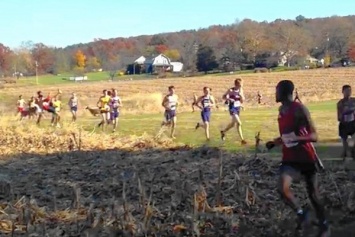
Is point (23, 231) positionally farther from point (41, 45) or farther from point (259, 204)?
point (41, 45)

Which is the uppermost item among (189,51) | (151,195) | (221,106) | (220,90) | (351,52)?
(189,51)

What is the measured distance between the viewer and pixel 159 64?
432 ft

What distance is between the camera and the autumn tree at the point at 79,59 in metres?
137

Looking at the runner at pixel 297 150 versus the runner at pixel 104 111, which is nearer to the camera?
the runner at pixel 297 150

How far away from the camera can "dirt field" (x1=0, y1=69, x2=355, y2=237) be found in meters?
8.25

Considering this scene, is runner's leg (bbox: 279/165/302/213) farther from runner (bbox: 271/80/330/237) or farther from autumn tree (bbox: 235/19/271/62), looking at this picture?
autumn tree (bbox: 235/19/271/62)

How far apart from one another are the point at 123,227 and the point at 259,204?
229 cm

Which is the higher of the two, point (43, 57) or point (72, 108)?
point (43, 57)

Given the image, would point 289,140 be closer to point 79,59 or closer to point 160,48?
point 79,59

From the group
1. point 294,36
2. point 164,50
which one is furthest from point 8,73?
point 294,36

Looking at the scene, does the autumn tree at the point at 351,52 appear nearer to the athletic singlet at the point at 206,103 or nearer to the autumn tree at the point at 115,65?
the autumn tree at the point at 115,65

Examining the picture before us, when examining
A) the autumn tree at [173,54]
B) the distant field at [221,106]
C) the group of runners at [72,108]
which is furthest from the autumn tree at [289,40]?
the group of runners at [72,108]

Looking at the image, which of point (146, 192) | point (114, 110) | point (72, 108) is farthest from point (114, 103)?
point (146, 192)

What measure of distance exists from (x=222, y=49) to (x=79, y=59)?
3606 centimetres
